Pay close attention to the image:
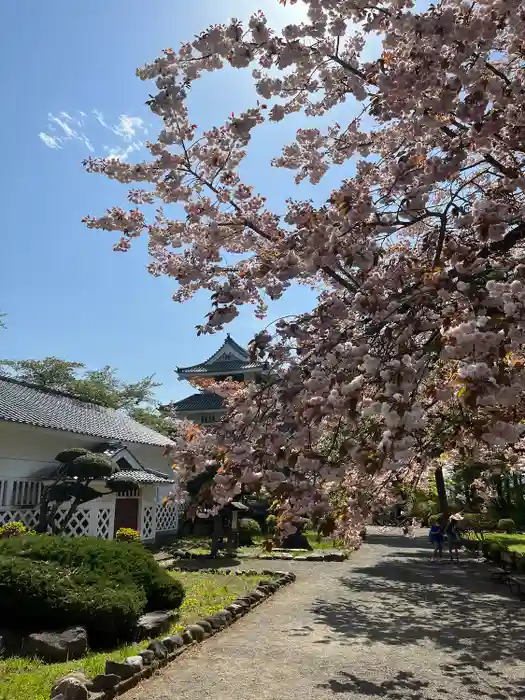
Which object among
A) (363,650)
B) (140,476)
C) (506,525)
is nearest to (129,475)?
(140,476)

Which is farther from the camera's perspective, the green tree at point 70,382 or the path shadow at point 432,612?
the green tree at point 70,382

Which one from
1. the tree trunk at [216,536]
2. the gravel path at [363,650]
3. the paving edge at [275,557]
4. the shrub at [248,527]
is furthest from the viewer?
the shrub at [248,527]

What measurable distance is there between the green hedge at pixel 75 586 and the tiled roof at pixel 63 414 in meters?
7.41

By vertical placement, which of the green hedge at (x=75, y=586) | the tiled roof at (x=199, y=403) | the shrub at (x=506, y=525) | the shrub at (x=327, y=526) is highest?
the tiled roof at (x=199, y=403)

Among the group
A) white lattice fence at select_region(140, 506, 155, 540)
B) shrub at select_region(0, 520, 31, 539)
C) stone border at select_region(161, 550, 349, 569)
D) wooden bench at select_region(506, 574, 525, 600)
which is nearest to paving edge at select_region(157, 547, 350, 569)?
stone border at select_region(161, 550, 349, 569)

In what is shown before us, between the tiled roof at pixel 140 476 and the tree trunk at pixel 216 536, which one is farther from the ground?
the tiled roof at pixel 140 476

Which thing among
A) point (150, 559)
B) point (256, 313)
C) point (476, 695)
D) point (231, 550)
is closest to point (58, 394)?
point (231, 550)

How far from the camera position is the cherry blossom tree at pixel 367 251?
10.5ft

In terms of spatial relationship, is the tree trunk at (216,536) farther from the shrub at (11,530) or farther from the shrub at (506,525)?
the shrub at (506,525)

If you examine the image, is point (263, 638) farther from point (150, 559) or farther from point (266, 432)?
point (266, 432)

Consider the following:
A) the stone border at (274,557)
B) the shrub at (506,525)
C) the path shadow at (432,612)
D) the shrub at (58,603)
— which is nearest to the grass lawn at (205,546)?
the stone border at (274,557)

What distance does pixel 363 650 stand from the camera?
670 cm

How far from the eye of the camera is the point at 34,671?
5289 mm

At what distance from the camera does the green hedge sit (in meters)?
6.22
